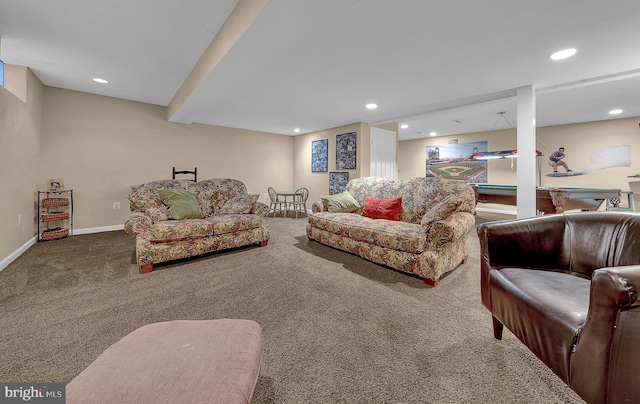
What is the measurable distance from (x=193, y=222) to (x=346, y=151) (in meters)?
3.81

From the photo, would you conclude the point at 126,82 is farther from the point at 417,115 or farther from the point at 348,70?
the point at 417,115

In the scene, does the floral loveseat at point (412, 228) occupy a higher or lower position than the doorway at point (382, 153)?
lower

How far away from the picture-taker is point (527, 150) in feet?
11.2

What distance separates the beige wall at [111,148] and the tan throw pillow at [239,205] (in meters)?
2.51

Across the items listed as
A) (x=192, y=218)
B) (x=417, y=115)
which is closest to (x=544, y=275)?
(x=192, y=218)

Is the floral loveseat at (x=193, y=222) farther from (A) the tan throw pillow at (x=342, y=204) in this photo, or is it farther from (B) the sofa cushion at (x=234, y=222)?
(A) the tan throw pillow at (x=342, y=204)

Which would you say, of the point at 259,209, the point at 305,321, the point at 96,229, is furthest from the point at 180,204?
the point at 96,229

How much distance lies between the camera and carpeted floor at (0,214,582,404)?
1208 mm

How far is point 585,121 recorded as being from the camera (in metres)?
5.64

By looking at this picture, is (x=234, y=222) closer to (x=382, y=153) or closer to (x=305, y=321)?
(x=305, y=321)

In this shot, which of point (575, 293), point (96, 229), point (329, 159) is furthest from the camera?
point (329, 159)

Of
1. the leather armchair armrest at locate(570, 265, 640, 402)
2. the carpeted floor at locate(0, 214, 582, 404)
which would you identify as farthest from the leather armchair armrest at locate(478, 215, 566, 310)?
the leather armchair armrest at locate(570, 265, 640, 402)

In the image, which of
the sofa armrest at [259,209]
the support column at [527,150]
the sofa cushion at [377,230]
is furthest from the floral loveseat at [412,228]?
the support column at [527,150]

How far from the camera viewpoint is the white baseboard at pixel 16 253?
267 centimetres
